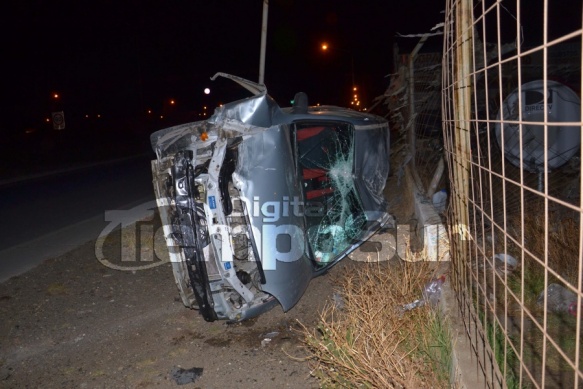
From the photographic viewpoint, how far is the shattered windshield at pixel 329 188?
15.6 ft

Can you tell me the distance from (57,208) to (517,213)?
8.19 metres

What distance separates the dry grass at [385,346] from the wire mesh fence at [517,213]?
0.27 metres

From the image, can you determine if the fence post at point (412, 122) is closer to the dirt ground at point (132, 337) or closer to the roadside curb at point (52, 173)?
the dirt ground at point (132, 337)

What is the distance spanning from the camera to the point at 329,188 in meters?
5.10

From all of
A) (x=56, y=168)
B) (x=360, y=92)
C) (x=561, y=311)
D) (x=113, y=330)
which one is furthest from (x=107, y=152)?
(x=561, y=311)

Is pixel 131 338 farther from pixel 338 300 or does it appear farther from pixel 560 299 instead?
pixel 560 299

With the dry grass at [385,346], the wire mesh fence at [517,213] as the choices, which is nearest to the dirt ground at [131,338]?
the dry grass at [385,346]

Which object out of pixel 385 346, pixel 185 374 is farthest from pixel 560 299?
pixel 185 374

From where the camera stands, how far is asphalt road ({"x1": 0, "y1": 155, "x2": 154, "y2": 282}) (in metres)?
6.56

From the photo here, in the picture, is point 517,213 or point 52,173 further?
point 52,173

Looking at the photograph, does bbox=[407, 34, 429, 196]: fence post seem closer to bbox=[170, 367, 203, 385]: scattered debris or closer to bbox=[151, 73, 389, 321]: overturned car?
bbox=[151, 73, 389, 321]: overturned car

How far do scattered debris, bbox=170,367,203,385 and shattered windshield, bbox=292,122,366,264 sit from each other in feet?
5.11

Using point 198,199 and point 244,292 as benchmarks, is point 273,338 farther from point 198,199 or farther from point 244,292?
point 198,199

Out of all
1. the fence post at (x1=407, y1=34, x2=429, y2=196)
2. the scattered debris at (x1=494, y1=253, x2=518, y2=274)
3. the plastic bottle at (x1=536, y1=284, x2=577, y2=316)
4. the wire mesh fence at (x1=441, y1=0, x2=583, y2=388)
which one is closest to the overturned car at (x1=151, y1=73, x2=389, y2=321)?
the wire mesh fence at (x1=441, y1=0, x2=583, y2=388)
